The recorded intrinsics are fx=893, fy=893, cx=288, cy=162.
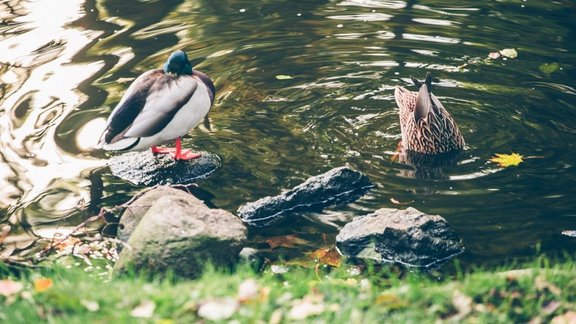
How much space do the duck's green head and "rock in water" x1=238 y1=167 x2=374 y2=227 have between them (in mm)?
1435

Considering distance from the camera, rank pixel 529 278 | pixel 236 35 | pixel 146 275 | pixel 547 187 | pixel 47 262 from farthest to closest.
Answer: pixel 236 35 < pixel 547 187 < pixel 47 262 < pixel 146 275 < pixel 529 278

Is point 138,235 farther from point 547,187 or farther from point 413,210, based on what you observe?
point 547,187

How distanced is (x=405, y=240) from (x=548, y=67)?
420cm

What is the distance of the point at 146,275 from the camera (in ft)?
19.4

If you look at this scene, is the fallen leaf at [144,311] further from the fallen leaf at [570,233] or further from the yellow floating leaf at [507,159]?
the yellow floating leaf at [507,159]

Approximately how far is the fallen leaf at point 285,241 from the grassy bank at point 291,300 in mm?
1087

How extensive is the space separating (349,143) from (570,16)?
469cm

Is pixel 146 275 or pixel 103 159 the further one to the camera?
pixel 103 159

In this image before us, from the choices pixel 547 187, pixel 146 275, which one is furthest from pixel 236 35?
pixel 146 275

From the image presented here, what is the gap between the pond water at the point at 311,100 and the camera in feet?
23.4

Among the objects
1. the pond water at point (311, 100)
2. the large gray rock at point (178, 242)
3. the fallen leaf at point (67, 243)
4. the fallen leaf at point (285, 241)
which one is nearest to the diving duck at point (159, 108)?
the pond water at point (311, 100)

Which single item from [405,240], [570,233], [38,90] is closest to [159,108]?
[405,240]

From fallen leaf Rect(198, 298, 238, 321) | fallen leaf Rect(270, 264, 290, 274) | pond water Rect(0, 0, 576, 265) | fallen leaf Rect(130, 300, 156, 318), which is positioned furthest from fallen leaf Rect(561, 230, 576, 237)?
fallen leaf Rect(130, 300, 156, 318)

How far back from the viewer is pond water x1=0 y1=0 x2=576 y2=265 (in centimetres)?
713
